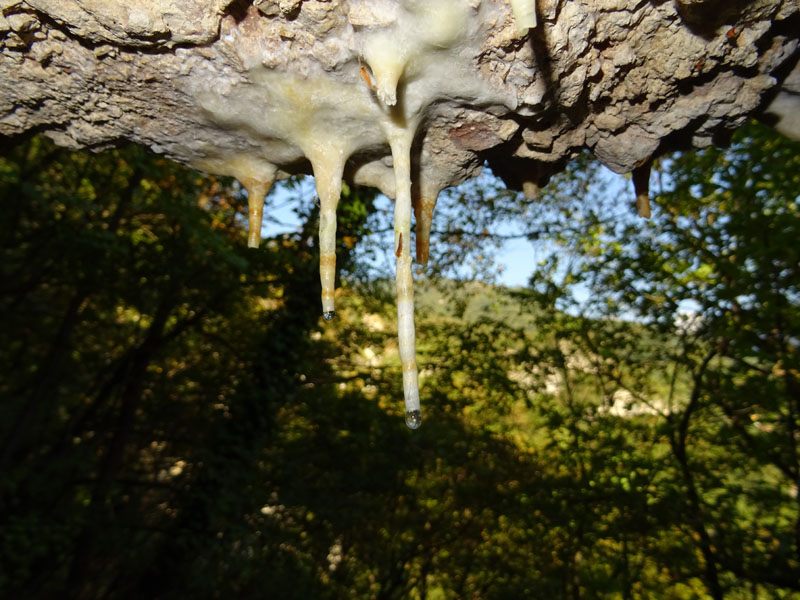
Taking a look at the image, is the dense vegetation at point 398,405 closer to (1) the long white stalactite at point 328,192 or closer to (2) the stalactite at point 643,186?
(2) the stalactite at point 643,186

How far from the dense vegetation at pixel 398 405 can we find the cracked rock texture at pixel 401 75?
9.35 ft

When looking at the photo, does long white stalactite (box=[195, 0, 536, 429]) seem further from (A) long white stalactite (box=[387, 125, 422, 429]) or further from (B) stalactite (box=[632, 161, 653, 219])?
(B) stalactite (box=[632, 161, 653, 219])

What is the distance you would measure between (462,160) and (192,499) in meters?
5.13

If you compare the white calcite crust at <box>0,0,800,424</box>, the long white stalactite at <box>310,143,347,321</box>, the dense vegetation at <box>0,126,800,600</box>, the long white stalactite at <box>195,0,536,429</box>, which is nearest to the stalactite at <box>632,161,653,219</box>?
the white calcite crust at <box>0,0,800,424</box>

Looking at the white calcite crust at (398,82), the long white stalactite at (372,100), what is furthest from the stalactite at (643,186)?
the long white stalactite at (372,100)

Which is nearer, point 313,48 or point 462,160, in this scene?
point 313,48

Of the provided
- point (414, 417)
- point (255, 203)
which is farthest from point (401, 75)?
point (414, 417)

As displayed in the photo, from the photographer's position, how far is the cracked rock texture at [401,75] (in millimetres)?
1479

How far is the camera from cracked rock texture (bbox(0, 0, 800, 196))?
1.48 m

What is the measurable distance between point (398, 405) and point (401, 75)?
633cm

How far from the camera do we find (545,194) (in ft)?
23.5

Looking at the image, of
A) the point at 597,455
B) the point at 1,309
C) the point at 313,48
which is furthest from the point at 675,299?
the point at 1,309

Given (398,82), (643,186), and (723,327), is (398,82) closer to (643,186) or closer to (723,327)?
(643,186)

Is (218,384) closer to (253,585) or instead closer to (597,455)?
(253,585)
